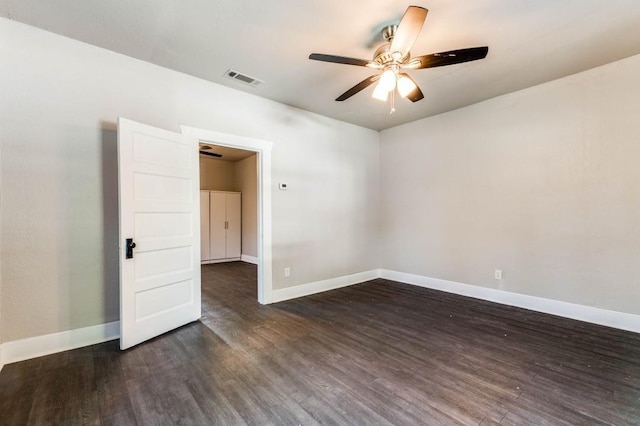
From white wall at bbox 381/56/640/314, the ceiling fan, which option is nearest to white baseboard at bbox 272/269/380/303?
white wall at bbox 381/56/640/314

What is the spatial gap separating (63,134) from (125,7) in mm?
1265

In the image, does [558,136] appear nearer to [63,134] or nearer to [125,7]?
[125,7]

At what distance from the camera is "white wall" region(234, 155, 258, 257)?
23.9 ft

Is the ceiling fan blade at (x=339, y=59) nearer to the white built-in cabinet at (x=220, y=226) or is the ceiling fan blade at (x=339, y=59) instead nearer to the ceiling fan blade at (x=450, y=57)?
the ceiling fan blade at (x=450, y=57)

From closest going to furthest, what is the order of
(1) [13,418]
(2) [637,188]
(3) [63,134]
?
1. (1) [13,418]
2. (3) [63,134]
3. (2) [637,188]

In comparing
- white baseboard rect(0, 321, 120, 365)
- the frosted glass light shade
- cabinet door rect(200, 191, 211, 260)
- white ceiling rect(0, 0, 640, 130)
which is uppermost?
white ceiling rect(0, 0, 640, 130)

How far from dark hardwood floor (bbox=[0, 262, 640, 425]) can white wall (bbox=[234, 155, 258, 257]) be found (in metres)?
3.97

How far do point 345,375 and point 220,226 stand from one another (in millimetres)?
5931

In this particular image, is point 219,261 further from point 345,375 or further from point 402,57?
point 402,57

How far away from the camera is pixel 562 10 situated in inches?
87.5

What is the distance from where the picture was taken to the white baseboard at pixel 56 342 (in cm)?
235

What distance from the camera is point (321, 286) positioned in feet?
14.9

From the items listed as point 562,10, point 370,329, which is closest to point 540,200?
point 562,10

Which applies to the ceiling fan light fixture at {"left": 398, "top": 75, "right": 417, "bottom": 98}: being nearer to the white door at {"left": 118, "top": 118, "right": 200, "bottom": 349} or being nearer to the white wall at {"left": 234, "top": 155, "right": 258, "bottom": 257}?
the white door at {"left": 118, "top": 118, "right": 200, "bottom": 349}
